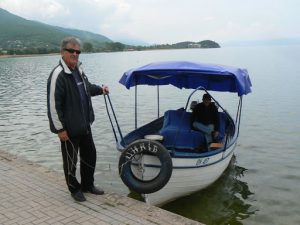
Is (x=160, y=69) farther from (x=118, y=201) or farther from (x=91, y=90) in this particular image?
(x=118, y=201)

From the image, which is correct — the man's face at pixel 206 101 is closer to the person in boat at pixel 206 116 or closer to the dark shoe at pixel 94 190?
the person in boat at pixel 206 116

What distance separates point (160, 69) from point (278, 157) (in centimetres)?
572

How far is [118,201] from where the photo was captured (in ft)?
19.9

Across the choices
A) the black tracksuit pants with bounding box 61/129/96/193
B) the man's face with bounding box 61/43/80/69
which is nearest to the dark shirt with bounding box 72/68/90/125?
the man's face with bounding box 61/43/80/69

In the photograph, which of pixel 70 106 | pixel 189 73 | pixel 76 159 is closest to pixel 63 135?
pixel 70 106

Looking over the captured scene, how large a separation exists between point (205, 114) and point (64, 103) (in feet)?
15.2

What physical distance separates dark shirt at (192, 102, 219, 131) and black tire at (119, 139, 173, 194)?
10.5ft

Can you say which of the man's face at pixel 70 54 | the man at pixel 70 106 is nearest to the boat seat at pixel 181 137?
the man at pixel 70 106

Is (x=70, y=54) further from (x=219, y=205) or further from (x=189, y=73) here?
(x=219, y=205)

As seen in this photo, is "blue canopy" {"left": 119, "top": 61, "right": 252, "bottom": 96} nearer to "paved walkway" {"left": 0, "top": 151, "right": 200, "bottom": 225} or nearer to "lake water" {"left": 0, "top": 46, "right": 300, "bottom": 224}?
"lake water" {"left": 0, "top": 46, "right": 300, "bottom": 224}

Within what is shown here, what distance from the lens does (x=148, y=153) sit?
21.7 ft

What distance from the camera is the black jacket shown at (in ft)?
18.3

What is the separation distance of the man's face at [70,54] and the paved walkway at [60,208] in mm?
2151

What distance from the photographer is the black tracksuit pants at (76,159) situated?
588 cm
